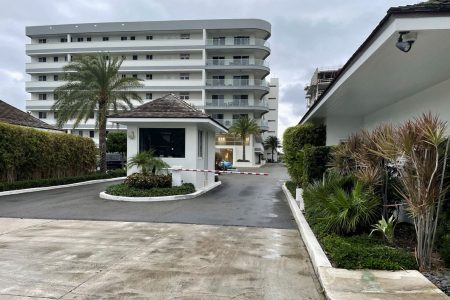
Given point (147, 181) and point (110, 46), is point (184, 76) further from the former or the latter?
point (147, 181)

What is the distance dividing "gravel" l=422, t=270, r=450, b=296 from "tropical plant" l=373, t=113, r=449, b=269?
0.22 m

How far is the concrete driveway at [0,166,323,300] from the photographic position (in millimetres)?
4891

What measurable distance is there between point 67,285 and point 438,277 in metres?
5.02

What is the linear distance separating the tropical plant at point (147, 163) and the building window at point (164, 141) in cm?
69

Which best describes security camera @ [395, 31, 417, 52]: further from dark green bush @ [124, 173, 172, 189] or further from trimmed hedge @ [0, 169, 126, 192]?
trimmed hedge @ [0, 169, 126, 192]

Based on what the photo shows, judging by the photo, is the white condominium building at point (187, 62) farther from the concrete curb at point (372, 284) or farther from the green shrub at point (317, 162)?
the concrete curb at point (372, 284)

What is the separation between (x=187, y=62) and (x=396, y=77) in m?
48.1

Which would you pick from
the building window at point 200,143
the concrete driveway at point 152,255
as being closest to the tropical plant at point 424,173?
the concrete driveway at point 152,255

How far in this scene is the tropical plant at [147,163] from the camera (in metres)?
15.3

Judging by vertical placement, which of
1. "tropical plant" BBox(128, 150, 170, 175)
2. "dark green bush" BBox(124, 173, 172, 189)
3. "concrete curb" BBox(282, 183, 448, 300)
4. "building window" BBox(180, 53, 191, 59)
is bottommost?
"concrete curb" BBox(282, 183, 448, 300)

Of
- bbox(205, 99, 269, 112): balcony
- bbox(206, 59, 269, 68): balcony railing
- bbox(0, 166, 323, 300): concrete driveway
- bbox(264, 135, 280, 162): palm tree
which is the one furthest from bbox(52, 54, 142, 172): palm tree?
bbox(264, 135, 280, 162): palm tree

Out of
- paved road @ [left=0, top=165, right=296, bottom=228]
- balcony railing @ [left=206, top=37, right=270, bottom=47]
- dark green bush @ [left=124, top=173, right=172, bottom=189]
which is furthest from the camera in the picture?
balcony railing @ [left=206, top=37, right=270, bottom=47]

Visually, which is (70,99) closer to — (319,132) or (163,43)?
(319,132)

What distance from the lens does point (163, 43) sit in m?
54.2
